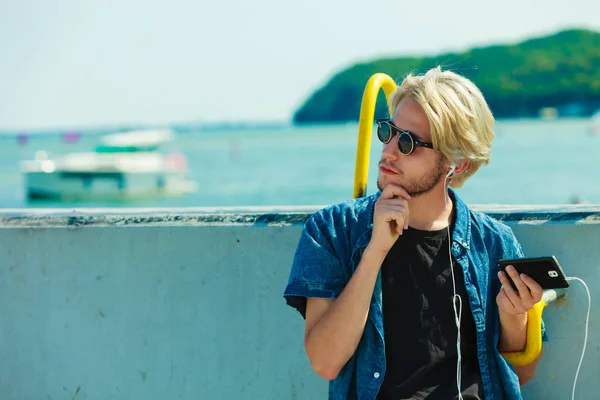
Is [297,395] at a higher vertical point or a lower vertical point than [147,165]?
higher

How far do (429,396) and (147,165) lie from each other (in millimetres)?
48771

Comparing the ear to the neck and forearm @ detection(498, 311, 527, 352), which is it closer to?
the neck

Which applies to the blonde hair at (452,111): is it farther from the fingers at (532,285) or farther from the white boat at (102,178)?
the white boat at (102,178)

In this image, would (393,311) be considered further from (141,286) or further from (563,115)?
(563,115)

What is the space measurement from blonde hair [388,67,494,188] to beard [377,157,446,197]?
45 mm

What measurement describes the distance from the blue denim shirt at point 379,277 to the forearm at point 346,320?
0.27 feet

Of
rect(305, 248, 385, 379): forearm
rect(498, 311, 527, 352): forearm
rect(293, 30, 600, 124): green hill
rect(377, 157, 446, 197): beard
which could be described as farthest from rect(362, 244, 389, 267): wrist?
rect(293, 30, 600, 124): green hill

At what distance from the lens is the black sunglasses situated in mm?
2875

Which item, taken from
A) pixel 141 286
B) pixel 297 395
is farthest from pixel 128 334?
pixel 297 395

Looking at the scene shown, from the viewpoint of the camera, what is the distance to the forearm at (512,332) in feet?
9.73

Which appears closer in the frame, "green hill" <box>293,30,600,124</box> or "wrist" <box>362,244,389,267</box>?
"wrist" <box>362,244,389,267</box>

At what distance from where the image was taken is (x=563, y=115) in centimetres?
14675

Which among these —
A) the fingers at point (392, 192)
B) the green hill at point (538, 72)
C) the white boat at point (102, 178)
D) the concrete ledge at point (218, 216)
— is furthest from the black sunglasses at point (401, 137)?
the green hill at point (538, 72)

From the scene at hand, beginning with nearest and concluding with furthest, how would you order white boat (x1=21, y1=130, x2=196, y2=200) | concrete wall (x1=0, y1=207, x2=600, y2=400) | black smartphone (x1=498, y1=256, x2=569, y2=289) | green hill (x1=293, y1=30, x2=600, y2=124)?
black smartphone (x1=498, y1=256, x2=569, y2=289) < concrete wall (x1=0, y1=207, x2=600, y2=400) < white boat (x1=21, y1=130, x2=196, y2=200) < green hill (x1=293, y1=30, x2=600, y2=124)
